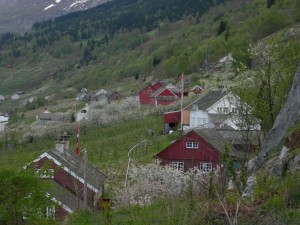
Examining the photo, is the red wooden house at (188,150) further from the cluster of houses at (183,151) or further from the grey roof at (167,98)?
the grey roof at (167,98)

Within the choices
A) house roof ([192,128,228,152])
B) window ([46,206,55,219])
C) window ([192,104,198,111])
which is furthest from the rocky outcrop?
window ([192,104,198,111])

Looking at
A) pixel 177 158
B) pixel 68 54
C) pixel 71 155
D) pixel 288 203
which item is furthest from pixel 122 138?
pixel 68 54

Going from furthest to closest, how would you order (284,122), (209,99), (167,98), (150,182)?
(167,98) → (209,99) → (150,182) → (284,122)

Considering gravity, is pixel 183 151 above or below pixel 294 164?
below

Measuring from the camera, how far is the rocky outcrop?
15133 mm

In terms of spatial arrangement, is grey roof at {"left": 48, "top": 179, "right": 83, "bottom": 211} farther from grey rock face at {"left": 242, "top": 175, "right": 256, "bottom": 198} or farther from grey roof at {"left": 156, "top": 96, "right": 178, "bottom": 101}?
grey roof at {"left": 156, "top": 96, "right": 178, "bottom": 101}

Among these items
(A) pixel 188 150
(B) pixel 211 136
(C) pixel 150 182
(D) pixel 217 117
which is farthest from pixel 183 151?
(D) pixel 217 117

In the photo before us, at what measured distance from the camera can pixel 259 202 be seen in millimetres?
12227

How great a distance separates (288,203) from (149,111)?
5111cm

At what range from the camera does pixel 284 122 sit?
15.4m

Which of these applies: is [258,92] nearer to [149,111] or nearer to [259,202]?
[259,202]

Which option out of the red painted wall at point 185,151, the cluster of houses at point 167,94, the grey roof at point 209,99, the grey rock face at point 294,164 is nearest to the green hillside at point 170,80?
the grey rock face at point 294,164

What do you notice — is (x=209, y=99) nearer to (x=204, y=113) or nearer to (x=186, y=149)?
(x=204, y=113)

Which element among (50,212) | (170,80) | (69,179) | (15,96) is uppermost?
(50,212)
